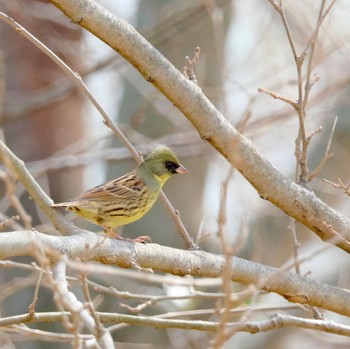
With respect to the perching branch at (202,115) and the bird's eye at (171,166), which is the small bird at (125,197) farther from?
the perching branch at (202,115)

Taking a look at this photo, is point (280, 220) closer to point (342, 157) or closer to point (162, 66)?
point (342, 157)

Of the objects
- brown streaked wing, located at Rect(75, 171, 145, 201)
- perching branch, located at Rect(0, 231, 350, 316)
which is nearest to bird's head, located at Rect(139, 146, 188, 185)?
brown streaked wing, located at Rect(75, 171, 145, 201)

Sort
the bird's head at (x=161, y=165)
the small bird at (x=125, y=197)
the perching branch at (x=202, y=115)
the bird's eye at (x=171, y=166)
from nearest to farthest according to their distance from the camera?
the perching branch at (x=202, y=115), the small bird at (x=125, y=197), the bird's head at (x=161, y=165), the bird's eye at (x=171, y=166)

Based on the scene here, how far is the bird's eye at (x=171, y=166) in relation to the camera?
579 centimetres

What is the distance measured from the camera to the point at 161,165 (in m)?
5.75

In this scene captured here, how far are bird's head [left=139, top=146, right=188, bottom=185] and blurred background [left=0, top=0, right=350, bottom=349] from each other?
7.08ft

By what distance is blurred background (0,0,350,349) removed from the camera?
8469mm

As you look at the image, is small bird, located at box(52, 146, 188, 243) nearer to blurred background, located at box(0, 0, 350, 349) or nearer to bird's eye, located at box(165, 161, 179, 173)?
bird's eye, located at box(165, 161, 179, 173)

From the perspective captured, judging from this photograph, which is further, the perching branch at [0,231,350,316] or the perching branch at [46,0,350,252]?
the perching branch at [46,0,350,252]

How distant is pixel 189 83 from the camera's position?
4.05 meters

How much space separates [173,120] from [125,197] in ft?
11.5

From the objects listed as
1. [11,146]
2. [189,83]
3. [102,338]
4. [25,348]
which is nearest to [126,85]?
[11,146]

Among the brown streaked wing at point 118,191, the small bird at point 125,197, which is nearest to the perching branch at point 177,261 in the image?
the small bird at point 125,197

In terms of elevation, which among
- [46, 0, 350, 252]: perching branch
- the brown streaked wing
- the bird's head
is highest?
the bird's head
